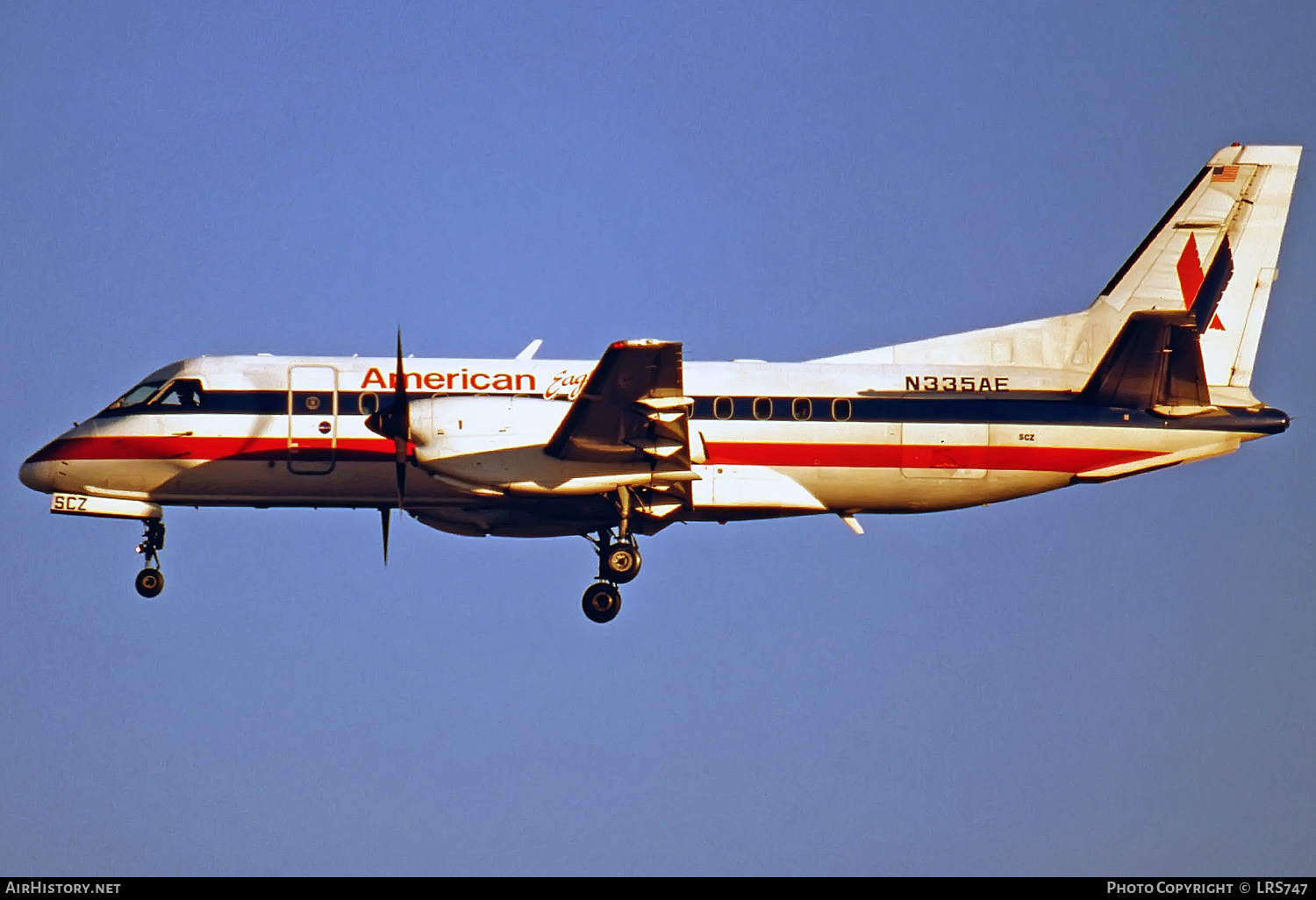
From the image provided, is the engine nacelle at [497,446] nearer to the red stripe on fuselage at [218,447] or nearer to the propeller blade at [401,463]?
the propeller blade at [401,463]

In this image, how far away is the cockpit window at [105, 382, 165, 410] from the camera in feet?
87.1

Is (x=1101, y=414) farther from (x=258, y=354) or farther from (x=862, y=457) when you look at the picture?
(x=258, y=354)

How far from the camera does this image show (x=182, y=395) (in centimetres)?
2633

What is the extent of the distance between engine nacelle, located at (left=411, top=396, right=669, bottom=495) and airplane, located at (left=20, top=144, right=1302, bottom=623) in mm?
54

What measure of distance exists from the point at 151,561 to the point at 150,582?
34 centimetres

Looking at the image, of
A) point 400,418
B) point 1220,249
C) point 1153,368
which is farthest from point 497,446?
point 1220,249

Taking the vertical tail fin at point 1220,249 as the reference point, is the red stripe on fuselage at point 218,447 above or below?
below

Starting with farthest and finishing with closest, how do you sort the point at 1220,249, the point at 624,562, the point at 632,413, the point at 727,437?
the point at 1220,249 → the point at 727,437 → the point at 624,562 → the point at 632,413

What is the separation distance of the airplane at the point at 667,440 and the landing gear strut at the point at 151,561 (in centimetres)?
3

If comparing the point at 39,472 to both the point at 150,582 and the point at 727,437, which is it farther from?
the point at 727,437

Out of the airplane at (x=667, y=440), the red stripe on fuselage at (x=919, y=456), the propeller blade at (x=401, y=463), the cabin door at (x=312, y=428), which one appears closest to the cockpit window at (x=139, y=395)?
the airplane at (x=667, y=440)

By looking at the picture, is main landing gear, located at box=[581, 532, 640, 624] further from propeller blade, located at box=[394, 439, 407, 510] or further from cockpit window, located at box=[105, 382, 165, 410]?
cockpit window, located at box=[105, 382, 165, 410]

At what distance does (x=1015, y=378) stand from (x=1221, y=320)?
372 centimetres

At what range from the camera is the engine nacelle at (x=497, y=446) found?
79.4 ft
